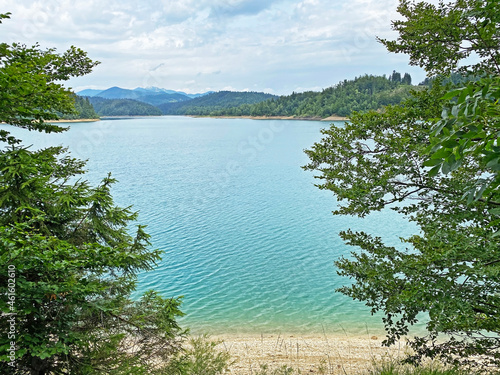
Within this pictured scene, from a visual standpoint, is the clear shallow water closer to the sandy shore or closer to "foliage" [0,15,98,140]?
the sandy shore

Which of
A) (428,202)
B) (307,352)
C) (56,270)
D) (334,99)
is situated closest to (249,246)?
(307,352)

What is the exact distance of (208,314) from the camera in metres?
12.9

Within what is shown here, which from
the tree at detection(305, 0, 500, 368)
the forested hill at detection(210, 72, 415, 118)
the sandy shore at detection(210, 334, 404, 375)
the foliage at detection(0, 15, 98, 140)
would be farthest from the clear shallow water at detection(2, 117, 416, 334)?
the forested hill at detection(210, 72, 415, 118)

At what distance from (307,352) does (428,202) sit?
21.3 ft

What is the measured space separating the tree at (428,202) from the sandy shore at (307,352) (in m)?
3.50

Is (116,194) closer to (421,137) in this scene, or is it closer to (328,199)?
(328,199)

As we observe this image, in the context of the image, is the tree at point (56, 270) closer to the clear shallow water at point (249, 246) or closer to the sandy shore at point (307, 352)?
the sandy shore at point (307, 352)

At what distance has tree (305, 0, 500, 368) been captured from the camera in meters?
4.68

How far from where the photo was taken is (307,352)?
1023 cm

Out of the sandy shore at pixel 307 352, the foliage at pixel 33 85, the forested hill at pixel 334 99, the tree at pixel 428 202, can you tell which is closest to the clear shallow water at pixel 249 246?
the sandy shore at pixel 307 352

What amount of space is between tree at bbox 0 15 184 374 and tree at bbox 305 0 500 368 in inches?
154

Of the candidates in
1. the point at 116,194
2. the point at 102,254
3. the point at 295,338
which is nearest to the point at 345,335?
the point at 295,338

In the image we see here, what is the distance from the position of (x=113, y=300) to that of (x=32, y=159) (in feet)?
8.41

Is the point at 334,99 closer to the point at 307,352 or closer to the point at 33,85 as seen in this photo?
the point at 307,352
